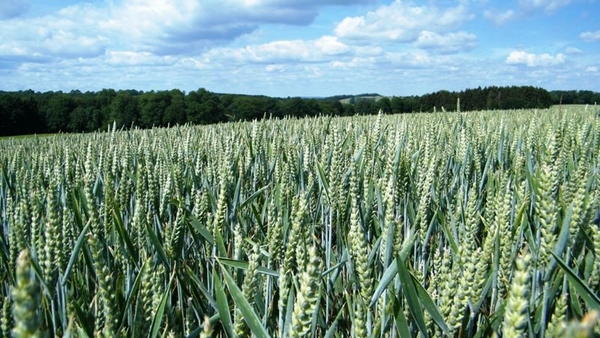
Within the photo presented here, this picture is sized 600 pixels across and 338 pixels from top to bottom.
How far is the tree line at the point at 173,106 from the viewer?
21.6 meters

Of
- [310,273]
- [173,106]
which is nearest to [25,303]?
[310,273]

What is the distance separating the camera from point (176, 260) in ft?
3.22

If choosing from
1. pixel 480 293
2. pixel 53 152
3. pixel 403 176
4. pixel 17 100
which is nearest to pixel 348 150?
pixel 403 176

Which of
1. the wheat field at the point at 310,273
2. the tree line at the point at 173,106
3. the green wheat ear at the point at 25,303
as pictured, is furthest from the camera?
the tree line at the point at 173,106

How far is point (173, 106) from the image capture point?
77.2 feet

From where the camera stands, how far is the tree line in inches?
850

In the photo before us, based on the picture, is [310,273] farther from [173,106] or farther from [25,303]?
[173,106]

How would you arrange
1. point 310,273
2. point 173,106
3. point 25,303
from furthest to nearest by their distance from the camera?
point 173,106 → point 310,273 → point 25,303

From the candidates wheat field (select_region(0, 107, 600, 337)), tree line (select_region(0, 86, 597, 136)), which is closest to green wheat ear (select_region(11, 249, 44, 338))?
wheat field (select_region(0, 107, 600, 337))

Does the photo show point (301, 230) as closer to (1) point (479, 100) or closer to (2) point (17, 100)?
(1) point (479, 100)

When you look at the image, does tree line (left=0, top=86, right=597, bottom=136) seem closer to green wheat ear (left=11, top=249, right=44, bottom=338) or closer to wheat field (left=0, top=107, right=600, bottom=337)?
wheat field (left=0, top=107, right=600, bottom=337)

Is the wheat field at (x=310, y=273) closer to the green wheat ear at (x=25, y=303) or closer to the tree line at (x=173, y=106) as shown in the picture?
the green wheat ear at (x=25, y=303)

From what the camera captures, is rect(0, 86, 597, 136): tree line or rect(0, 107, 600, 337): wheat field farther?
rect(0, 86, 597, 136): tree line

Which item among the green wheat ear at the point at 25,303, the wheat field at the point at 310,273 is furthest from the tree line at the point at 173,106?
the green wheat ear at the point at 25,303
